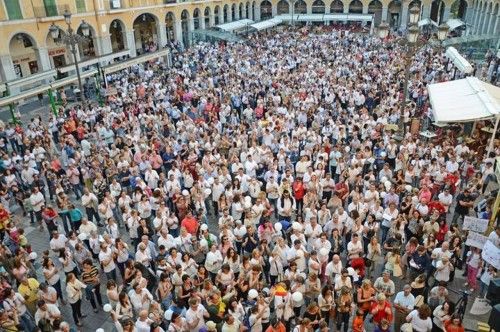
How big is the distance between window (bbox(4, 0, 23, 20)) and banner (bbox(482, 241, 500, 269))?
26588 mm

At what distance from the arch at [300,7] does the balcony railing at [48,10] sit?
36.0 m

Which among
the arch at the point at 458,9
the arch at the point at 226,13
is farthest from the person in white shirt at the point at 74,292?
the arch at the point at 458,9

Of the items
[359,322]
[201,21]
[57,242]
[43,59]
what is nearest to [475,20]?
[201,21]

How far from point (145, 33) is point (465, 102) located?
32.1 meters

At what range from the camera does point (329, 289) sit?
22.2 ft

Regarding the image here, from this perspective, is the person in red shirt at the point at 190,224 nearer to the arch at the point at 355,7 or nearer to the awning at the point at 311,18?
the awning at the point at 311,18

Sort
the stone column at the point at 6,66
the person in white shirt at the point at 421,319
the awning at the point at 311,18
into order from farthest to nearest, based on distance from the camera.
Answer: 1. the awning at the point at 311,18
2. the stone column at the point at 6,66
3. the person in white shirt at the point at 421,319

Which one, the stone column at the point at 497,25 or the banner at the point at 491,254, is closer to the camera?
the banner at the point at 491,254

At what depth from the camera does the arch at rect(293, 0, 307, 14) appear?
183ft

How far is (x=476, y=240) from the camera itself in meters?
7.75

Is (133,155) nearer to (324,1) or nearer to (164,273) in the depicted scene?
(164,273)

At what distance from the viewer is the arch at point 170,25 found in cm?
3903

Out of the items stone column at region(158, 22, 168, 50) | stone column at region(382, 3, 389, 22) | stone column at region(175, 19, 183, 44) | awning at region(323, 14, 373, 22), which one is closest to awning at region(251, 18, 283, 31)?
stone column at region(175, 19, 183, 44)

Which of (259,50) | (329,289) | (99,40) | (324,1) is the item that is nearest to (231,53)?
(259,50)
